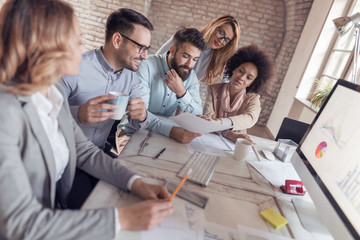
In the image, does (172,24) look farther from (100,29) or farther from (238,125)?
(238,125)

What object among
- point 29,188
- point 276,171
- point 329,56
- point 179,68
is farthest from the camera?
point 329,56

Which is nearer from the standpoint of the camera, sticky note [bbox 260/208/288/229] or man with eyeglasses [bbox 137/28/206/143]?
sticky note [bbox 260/208/288/229]

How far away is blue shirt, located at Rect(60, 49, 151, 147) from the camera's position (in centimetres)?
133

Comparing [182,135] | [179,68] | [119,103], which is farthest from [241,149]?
[179,68]

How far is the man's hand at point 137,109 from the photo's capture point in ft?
4.00

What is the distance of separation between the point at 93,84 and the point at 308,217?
1.31 m

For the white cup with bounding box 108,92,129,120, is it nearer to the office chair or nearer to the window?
the office chair

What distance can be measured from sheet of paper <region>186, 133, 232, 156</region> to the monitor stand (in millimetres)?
447

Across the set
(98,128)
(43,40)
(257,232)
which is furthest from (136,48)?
(257,232)

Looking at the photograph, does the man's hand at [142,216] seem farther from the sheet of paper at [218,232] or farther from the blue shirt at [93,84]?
the blue shirt at [93,84]

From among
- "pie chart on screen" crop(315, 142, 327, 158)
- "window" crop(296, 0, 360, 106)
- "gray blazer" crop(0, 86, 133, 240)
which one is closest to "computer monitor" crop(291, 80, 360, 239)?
"pie chart on screen" crop(315, 142, 327, 158)

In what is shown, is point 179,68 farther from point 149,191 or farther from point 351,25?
point 149,191

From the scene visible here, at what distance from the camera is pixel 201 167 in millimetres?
1032

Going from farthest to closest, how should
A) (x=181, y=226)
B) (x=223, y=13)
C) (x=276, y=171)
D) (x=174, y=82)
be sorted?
(x=223, y=13) < (x=174, y=82) < (x=276, y=171) < (x=181, y=226)
